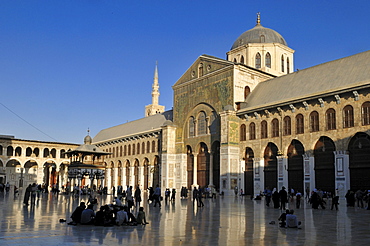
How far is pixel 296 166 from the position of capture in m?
30.7

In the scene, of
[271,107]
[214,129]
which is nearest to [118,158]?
[214,129]

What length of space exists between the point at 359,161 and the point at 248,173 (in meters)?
11.1

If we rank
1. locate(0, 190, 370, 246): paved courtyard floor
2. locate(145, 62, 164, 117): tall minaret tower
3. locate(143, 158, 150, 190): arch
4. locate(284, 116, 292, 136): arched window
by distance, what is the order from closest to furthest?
1. locate(0, 190, 370, 246): paved courtyard floor
2. locate(284, 116, 292, 136): arched window
3. locate(143, 158, 150, 190): arch
4. locate(145, 62, 164, 117): tall minaret tower

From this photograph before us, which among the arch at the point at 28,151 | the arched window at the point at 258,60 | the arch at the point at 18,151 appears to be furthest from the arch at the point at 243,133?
the arch at the point at 28,151

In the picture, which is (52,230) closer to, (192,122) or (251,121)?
(251,121)

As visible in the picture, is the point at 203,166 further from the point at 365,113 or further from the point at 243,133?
the point at 365,113

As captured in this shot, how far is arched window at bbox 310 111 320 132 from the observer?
2923cm

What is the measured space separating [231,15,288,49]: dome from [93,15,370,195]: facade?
0.41ft

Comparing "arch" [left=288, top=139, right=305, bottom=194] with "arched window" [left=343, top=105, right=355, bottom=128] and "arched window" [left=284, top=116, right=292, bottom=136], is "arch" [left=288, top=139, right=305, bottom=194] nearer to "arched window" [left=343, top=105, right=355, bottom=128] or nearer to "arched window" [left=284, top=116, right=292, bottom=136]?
"arched window" [left=284, top=116, right=292, bottom=136]

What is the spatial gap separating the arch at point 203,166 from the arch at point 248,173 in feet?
17.1

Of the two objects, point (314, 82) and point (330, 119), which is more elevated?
point (314, 82)

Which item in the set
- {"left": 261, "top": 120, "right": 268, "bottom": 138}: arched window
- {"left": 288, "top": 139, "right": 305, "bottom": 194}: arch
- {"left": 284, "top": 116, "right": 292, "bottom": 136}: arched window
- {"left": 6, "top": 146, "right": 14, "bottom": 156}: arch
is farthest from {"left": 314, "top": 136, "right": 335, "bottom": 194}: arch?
{"left": 6, "top": 146, "right": 14, "bottom": 156}: arch

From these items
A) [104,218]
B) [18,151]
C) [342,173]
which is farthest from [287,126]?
[18,151]

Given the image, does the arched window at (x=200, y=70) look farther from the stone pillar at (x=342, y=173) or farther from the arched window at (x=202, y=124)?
the stone pillar at (x=342, y=173)
